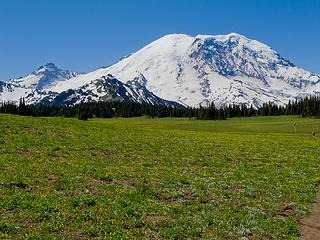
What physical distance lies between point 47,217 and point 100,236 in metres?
2.89

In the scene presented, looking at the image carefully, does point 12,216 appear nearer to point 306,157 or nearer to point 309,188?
point 309,188

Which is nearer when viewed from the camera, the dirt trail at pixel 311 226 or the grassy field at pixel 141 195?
the grassy field at pixel 141 195

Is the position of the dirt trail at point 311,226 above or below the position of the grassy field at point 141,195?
below

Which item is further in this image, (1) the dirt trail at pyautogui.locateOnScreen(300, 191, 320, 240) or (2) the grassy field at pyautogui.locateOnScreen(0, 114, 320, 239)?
(1) the dirt trail at pyautogui.locateOnScreen(300, 191, 320, 240)

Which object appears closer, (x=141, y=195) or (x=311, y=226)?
(x=311, y=226)

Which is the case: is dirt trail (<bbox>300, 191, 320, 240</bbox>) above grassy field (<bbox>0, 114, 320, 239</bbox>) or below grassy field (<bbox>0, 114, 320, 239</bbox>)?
below

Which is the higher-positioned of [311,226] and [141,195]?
[141,195]

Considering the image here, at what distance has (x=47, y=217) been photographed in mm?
10984

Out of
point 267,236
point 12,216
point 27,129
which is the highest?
point 27,129

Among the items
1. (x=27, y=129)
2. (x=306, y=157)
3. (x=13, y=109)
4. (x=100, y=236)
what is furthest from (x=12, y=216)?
(x=13, y=109)

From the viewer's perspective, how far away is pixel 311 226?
484 inches

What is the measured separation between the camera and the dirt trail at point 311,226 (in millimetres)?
11265

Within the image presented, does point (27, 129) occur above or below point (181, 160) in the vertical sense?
above

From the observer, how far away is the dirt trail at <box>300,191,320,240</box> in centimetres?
1126
